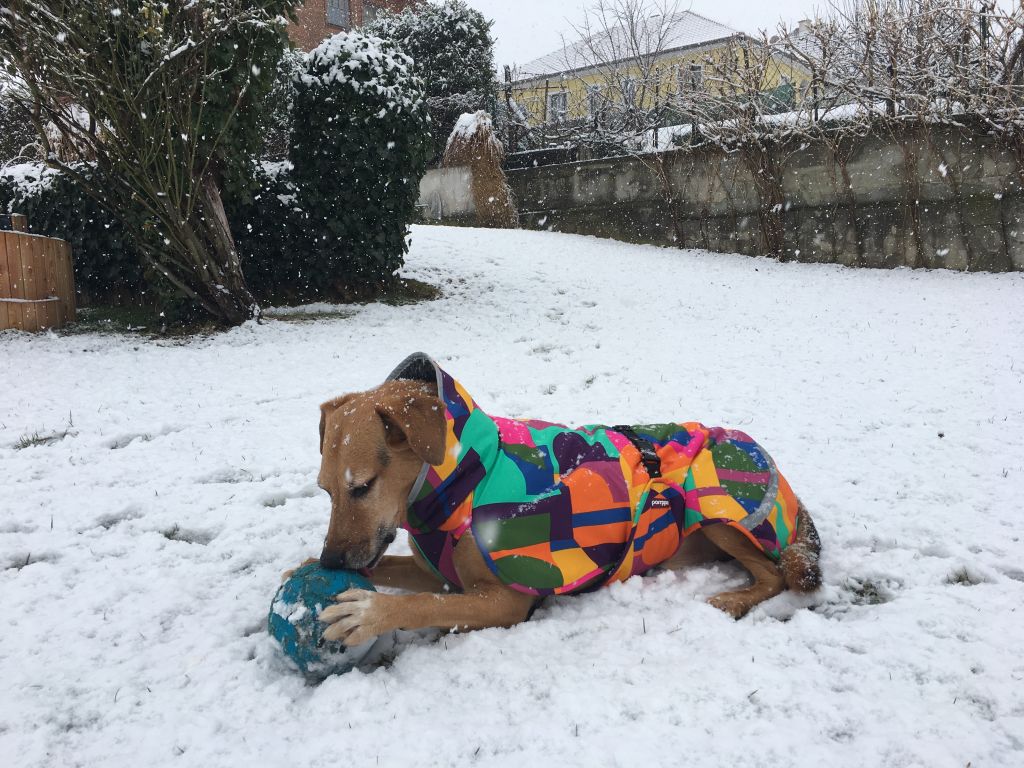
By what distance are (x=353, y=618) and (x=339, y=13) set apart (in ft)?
106

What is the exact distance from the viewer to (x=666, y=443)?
311 cm

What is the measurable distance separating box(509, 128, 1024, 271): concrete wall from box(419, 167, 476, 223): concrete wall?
1.40 meters

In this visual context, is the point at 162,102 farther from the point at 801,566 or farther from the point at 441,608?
the point at 801,566

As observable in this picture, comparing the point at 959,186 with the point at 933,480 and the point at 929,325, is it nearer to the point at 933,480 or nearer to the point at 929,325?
the point at 929,325

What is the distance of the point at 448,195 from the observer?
1525cm

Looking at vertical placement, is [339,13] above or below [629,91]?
above

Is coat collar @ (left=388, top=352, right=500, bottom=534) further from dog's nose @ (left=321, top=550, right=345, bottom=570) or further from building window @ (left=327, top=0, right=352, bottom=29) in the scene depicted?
building window @ (left=327, top=0, right=352, bottom=29)

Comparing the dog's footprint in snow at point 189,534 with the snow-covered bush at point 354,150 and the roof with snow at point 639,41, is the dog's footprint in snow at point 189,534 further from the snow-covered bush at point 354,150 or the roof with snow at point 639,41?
the roof with snow at point 639,41

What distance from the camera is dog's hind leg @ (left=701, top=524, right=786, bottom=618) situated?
2727mm

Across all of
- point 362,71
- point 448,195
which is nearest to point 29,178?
point 362,71

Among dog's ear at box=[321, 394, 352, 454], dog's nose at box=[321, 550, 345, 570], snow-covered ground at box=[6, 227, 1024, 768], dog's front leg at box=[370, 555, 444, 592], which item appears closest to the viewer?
snow-covered ground at box=[6, 227, 1024, 768]

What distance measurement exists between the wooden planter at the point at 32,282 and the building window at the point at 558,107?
12191 mm

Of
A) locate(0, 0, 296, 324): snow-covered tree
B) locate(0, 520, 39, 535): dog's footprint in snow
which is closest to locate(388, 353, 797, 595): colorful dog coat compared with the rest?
locate(0, 520, 39, 535): dog's footprint in snow

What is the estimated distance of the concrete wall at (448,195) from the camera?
14.9 meters
